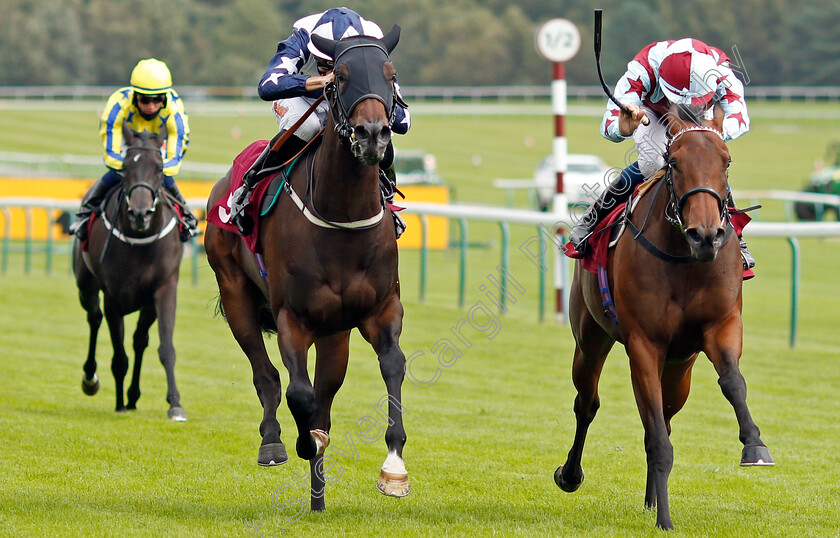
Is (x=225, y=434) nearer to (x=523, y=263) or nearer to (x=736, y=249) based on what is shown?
(x=736, y=249)

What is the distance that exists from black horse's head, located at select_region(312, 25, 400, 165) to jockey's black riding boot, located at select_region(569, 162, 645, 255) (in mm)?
1405

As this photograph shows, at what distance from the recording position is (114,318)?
853cm

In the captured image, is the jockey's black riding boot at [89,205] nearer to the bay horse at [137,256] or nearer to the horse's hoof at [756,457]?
the bay horse at [137,256]

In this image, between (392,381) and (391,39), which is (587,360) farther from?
(391,39)

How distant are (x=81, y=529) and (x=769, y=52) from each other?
5805 centimetres

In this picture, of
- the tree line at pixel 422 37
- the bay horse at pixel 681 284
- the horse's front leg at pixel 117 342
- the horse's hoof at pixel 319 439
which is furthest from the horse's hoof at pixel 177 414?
the tree line at pixel 422 37

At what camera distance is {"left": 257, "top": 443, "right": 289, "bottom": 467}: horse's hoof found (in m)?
5.18

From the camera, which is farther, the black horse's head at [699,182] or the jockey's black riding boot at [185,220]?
the jockey's black riding boot at [185,220]

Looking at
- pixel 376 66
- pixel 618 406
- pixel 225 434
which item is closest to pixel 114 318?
pixel 225 434

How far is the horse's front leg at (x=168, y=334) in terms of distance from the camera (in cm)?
803

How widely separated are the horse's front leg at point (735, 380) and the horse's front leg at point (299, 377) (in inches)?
64.6

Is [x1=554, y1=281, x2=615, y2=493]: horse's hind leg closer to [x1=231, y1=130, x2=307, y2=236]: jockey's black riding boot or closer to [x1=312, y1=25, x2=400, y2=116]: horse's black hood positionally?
[x1=231, y1=130, x2=307, y2=236]: jockey's black riding boot

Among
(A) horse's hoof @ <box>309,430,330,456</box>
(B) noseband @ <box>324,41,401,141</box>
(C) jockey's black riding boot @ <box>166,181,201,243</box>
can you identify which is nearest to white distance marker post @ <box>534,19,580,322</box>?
(C) jockey's black riding boot @ <box>166,181,201,243</box>

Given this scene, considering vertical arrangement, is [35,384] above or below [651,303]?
below
